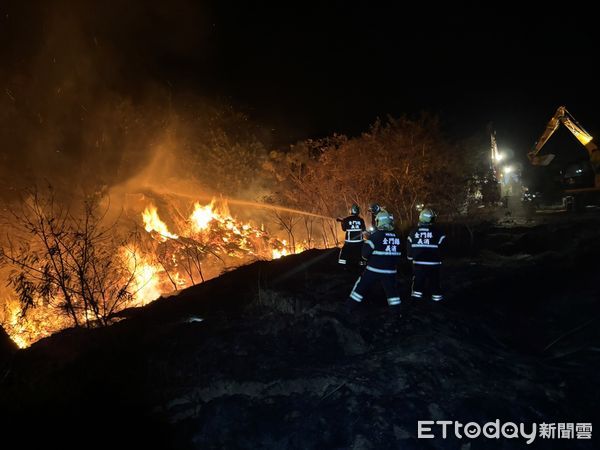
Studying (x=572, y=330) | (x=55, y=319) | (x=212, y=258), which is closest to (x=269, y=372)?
(x=572, y=330)

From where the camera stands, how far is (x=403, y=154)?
16609 millimetres

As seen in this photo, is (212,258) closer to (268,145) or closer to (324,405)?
(268,145)

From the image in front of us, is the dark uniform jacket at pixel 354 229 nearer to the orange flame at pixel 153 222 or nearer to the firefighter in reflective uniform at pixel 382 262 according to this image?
the firefighter in reflective uniform at pixel 382 262

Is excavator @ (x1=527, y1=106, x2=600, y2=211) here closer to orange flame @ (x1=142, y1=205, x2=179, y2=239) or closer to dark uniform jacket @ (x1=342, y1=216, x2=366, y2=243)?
dark uniform jacket @ (x1=342, y1=216, x2=366, y2=243)

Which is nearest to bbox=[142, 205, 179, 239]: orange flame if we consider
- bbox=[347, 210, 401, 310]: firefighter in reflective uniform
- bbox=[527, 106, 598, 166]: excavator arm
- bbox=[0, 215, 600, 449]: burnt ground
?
bbox=[0, 215, 600, 449]: burnt ground

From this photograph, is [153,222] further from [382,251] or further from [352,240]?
[382,251]

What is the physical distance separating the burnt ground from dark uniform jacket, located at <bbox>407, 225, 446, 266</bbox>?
2.52 ft

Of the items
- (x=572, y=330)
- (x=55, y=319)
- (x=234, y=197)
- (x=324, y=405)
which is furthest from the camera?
(x=234, y=197)

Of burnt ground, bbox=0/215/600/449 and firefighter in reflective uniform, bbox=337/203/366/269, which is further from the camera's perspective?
firefighter in reflective uniform, bbox=337/203/366/269

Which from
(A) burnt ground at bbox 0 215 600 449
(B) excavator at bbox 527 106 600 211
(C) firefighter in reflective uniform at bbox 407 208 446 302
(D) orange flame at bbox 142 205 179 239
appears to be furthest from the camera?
(B) excavator at bbox 527 106 600 211

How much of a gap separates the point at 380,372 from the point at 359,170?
1345 centimetres

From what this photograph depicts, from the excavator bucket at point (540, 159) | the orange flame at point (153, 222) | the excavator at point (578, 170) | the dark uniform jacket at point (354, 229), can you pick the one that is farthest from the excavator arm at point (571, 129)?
the orange flame at point (153, 222)

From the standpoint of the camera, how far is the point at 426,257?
22.0 feet

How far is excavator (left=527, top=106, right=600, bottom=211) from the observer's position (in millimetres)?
20047
